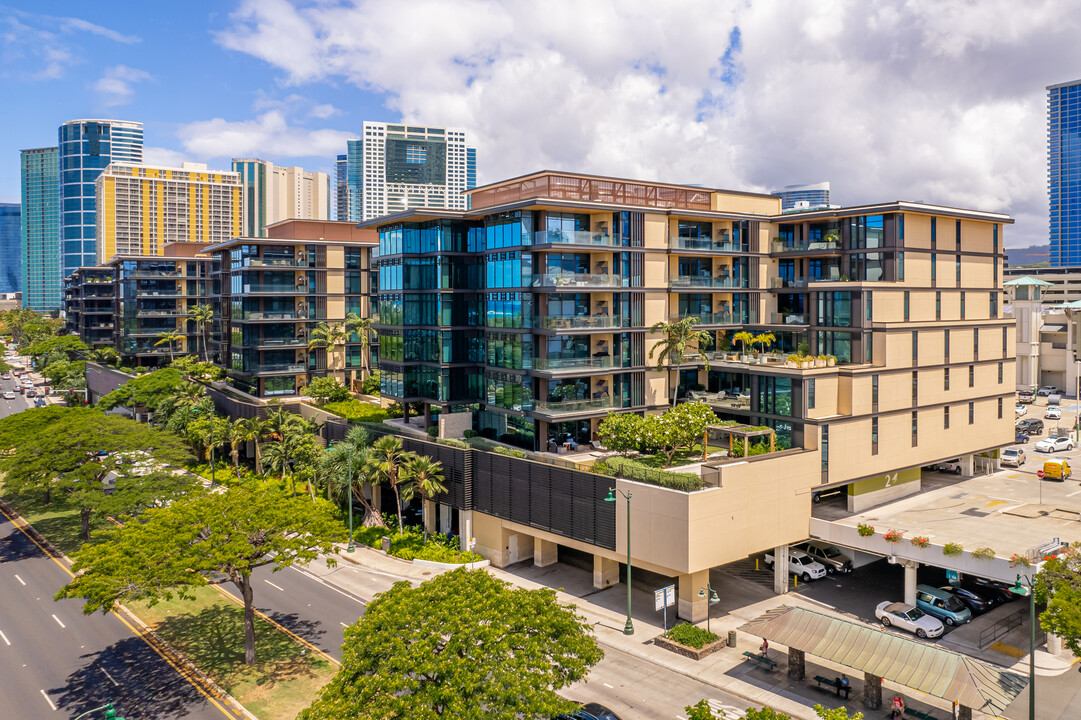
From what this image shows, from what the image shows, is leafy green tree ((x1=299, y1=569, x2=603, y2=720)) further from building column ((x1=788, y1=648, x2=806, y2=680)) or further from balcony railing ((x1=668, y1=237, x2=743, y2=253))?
balcony railing ((x1=668, y1=237, x2=743, y2=253))

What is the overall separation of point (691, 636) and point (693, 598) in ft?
10.1

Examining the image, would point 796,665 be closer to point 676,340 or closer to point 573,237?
point 676,340

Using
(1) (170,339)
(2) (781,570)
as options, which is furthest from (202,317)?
(2) (781,570)

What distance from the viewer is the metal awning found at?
90.7ft

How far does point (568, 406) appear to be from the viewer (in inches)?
2035

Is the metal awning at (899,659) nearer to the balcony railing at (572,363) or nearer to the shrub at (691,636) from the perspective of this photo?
the shrub at (691,636)

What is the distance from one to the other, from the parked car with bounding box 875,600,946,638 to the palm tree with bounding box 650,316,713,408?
2101 centimetres

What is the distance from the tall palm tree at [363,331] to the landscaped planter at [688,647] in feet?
176

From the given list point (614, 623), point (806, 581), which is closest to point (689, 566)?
point (614, 623)

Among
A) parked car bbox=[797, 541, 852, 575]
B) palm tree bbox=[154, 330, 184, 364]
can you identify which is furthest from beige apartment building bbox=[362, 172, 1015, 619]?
palm tree bbox=[154, 330, 184, 364]

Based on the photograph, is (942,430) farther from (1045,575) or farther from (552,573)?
(552,573)

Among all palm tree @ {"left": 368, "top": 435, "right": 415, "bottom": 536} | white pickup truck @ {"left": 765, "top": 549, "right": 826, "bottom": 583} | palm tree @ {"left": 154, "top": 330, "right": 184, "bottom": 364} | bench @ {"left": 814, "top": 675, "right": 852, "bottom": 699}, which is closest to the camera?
bench @ {"left": 814, "top": 675, "right": 852, "bottom": 699}

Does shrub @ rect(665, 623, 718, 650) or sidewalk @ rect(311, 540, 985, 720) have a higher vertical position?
shrub @ rect(665, 623, 718, 650)

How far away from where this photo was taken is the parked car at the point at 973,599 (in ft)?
137
